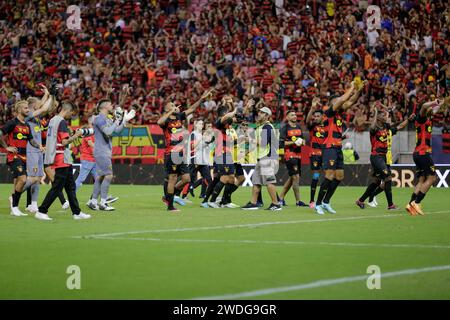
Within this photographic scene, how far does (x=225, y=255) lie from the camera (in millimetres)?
11625

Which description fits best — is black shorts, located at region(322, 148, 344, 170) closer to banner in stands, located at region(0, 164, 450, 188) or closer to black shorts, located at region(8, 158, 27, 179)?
black shorts, located at region(8, 158, 27, 179)

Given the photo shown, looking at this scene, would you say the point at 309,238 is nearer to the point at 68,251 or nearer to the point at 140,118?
the point at 68,251

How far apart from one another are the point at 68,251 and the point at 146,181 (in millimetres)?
24262

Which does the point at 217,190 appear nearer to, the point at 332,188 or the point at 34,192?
the point at 332,188

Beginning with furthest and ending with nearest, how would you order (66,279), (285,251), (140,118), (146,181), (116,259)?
1. (140,118)
2. (146,181)
3. (285,251)
4. (116,259)
5. (66,279)

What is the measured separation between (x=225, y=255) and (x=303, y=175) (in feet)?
73.9

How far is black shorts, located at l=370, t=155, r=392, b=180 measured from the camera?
21.4 metres

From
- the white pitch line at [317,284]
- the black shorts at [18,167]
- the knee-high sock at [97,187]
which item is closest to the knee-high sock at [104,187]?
the knee-high sock at [97,187]

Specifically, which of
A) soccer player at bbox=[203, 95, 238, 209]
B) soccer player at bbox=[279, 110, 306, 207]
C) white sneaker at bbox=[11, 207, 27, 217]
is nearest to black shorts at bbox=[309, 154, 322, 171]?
soccer player at bbox=[279, 110, 306, 207]

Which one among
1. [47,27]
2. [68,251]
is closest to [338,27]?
[47,27]

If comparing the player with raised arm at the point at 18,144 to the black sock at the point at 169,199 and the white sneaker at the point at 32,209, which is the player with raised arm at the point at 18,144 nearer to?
the white sneaker at the point at 32,209

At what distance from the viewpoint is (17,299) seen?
8555mm

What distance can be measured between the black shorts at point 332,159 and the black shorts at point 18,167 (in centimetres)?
667

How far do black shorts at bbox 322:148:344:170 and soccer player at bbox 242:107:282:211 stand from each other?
149cm
